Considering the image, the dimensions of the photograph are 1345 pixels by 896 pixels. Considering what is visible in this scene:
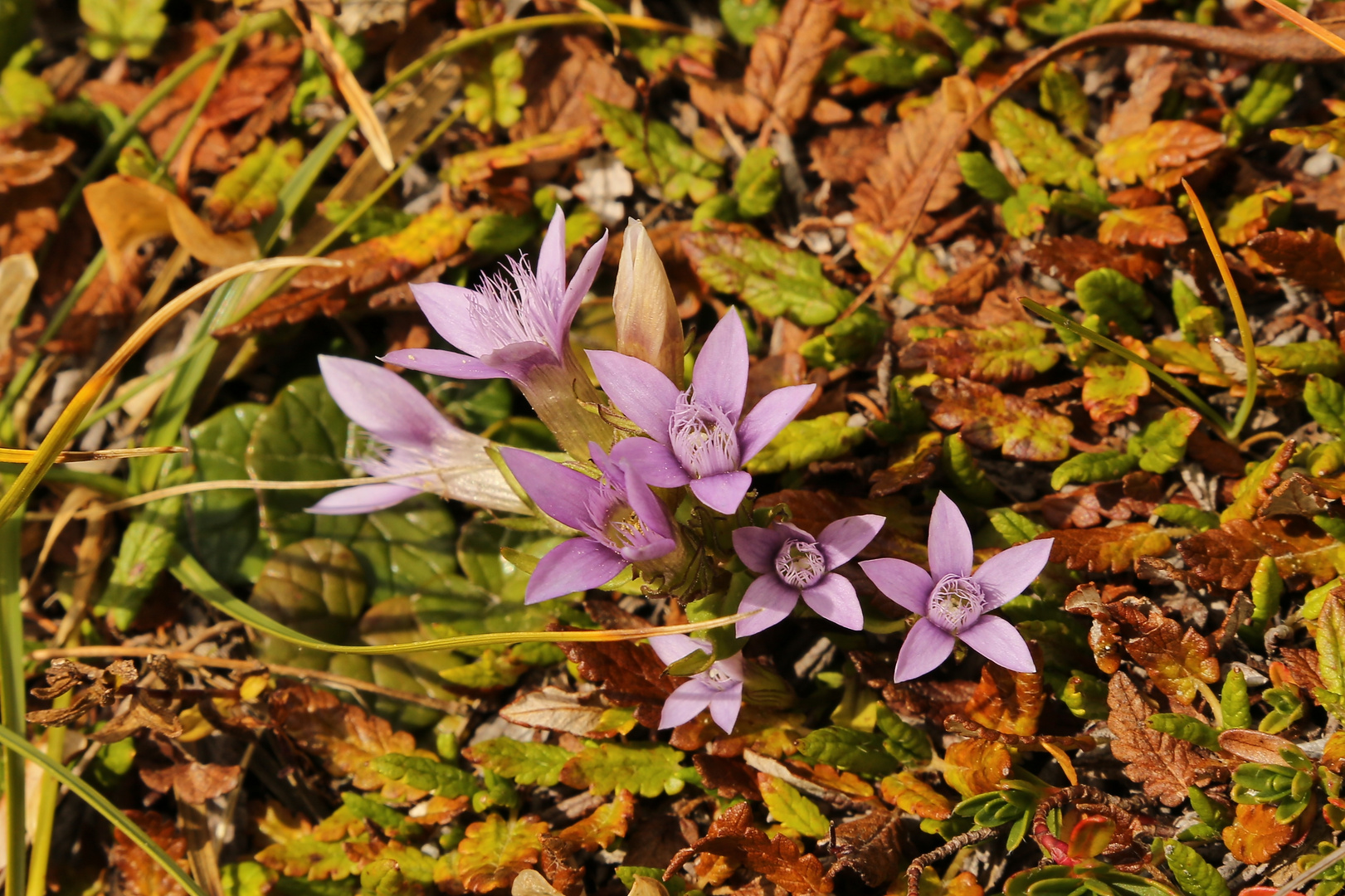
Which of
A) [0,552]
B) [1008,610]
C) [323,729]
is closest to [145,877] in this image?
[323,729]

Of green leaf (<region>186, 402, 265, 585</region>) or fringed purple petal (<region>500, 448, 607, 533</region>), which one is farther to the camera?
green leaf (<region>186, 402, 265, 585</region>)

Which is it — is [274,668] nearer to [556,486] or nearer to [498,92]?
[556,486]

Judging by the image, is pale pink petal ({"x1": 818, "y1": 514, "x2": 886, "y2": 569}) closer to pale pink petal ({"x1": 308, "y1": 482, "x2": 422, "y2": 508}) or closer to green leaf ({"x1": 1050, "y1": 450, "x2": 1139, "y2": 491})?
green leaf ({"x1": 1050, "y1": 450, "x2": 1139, "y2": 491})

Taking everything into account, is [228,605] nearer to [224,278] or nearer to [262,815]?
[262,815]

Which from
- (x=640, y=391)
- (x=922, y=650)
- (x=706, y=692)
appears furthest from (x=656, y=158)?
(x=922, y=650)

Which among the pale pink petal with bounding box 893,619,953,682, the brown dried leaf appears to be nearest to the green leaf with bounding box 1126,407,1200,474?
the brown dried leaf

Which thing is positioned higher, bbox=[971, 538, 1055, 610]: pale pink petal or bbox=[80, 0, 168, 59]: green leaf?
bbox=[80, 0, 168, 59]: green leaf
